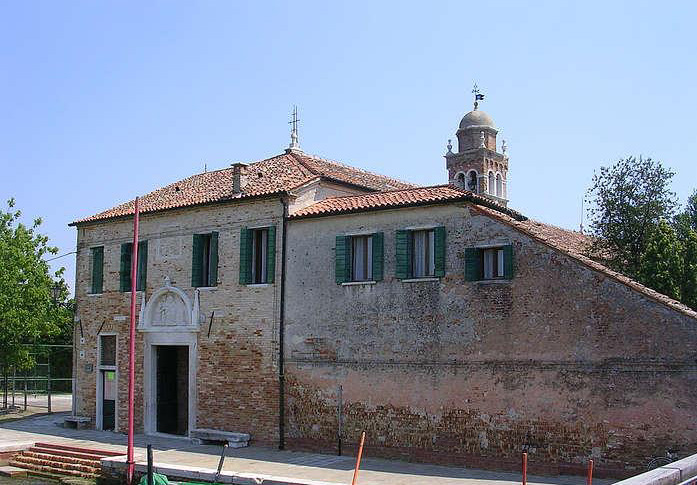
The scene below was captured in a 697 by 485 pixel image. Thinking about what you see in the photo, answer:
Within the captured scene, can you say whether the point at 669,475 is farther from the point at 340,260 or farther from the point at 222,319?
the point at 222,319

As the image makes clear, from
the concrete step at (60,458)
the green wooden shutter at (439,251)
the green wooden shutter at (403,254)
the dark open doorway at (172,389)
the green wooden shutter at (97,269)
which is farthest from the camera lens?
the green wooden shutter at (97,269)

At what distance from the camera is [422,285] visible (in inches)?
727

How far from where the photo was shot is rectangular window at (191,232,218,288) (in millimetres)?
22484

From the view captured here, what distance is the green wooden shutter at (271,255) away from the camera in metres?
21.0

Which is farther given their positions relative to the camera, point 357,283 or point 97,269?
point 97,269

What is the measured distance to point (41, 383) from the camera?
1432 inches

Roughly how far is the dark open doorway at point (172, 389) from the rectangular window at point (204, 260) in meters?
2.47

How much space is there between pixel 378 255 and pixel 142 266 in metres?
8.66

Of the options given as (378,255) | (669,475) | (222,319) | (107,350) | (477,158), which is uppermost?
(477,158)

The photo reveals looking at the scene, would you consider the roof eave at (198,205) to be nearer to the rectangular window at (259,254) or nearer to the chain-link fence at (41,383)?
the rectangular window at (259,254)

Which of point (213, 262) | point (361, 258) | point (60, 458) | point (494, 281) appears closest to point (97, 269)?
point (213, 262)

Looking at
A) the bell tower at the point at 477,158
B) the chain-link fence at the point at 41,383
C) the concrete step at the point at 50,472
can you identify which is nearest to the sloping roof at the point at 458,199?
the concrete step at the point at 50,472

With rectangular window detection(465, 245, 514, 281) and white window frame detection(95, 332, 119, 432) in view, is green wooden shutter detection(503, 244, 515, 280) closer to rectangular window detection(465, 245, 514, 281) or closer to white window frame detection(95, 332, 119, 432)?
rectangular window detection(465, 245, 514, 281)

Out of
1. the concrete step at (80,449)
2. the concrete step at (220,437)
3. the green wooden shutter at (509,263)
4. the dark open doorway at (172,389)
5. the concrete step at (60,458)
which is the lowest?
the concrete step at (60,458)
